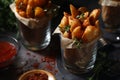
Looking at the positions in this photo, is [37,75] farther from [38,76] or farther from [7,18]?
[7,18]

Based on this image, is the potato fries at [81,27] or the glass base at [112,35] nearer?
the potato fries at [81,27]

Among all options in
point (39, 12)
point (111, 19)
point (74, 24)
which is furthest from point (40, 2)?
point (111, 19)

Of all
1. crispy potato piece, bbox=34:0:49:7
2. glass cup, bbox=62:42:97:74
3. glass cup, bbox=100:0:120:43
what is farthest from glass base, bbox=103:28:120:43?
crispy potato piece, bbox=34:0:49:7

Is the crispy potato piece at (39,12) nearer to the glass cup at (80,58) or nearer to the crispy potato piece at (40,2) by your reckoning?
the crispy potato piece at (40,2)

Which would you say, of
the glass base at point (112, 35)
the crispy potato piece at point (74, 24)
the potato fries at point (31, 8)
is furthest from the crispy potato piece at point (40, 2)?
the glass base at point (112, 35)

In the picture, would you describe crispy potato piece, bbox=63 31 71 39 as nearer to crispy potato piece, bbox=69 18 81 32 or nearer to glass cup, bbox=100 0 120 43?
crispy potato piece, bbox=69 18 81 32

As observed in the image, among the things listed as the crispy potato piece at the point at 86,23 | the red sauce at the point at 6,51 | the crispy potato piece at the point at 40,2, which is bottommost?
the red sauce at the point at 6,51

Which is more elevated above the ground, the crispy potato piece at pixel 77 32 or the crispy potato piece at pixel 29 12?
the crispy potato piece at pixel 29 12
